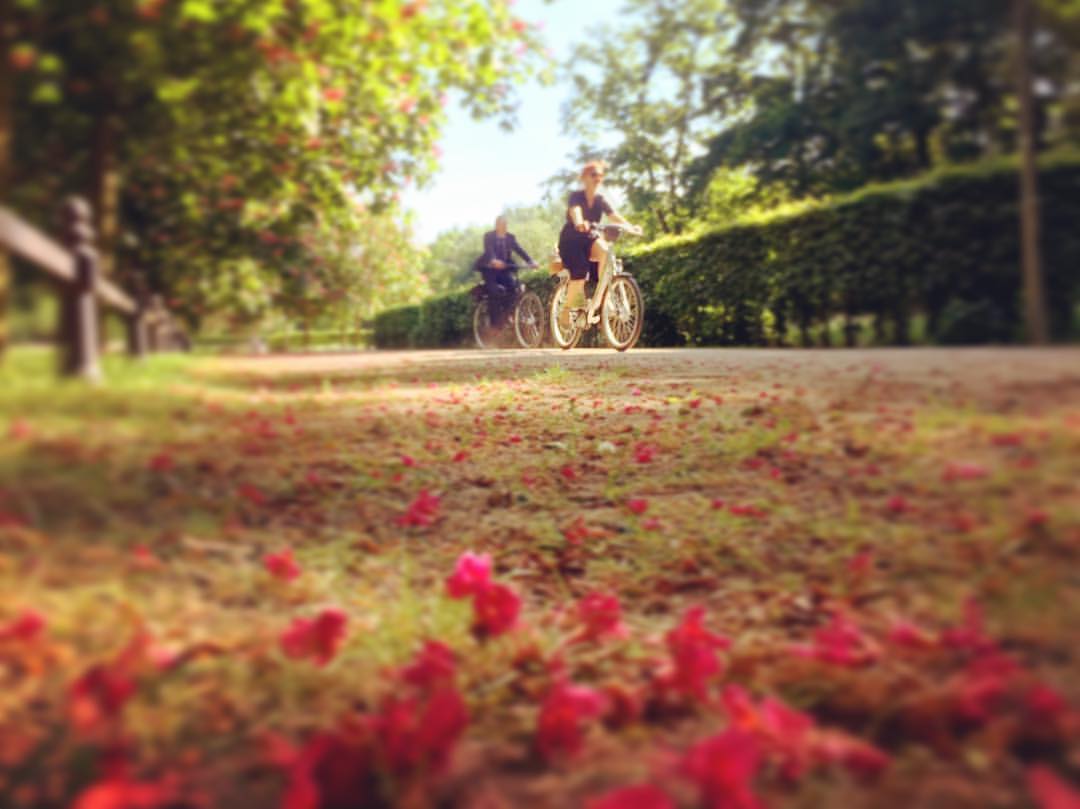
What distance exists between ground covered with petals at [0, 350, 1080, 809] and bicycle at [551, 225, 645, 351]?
1129 mm

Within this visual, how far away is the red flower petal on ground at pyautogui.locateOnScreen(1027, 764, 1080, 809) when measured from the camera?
116cm

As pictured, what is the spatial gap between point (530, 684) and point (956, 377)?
56.5 inches

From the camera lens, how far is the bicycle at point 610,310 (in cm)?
360

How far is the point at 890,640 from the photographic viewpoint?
69.9 inches

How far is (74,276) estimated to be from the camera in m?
1.46

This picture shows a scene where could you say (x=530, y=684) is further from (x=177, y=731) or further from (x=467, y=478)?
(x=467, y=478)

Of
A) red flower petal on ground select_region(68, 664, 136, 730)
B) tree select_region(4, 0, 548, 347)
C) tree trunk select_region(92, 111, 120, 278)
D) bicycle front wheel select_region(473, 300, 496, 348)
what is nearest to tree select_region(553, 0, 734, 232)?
tree select_region(4, 0, 548, 347)

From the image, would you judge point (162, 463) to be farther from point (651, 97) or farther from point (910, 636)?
point (651, 97)

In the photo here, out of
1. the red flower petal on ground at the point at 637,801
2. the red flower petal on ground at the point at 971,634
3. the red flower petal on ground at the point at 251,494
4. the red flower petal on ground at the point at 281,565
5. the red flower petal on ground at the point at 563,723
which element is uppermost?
the red flower petal on ground at the point at 251,494

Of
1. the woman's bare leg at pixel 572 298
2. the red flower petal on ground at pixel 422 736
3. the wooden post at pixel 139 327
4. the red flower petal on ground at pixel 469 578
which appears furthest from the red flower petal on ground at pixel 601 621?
the woman's bare leg at pixel 572 298

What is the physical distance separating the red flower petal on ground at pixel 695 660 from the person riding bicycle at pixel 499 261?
222 cm

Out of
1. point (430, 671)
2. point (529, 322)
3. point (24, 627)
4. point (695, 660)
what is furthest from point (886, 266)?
point (529, 322)

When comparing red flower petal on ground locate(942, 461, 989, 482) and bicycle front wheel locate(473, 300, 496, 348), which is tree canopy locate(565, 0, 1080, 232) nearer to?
red flower petal on ground locate(942, 461, 989, 482)

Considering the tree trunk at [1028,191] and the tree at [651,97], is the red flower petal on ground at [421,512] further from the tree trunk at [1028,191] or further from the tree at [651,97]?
the tree trunk at [1028,191]
